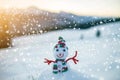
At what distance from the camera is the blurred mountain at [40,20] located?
2.26 metres

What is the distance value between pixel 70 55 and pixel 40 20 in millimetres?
407

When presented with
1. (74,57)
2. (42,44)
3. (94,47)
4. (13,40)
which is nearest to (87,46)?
(94,47)

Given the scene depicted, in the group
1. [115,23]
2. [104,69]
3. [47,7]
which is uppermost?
[47,7]

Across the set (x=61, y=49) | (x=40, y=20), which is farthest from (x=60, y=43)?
(x=40, y=20)

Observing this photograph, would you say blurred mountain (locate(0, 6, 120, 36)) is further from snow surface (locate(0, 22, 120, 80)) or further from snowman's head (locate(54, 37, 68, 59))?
snowman's head (locate(54, 37, 68, 59))

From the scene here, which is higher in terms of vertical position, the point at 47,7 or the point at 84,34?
the point at 47,7

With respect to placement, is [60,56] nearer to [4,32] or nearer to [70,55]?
[70,55]

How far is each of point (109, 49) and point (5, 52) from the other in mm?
857

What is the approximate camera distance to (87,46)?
2.32 m

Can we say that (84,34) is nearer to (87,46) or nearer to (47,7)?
(87,46)

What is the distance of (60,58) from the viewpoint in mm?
2104

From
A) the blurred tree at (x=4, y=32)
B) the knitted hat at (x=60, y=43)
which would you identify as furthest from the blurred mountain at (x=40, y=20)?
the knitted hat at (x=60, y=43)

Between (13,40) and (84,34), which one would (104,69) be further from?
(13,40)

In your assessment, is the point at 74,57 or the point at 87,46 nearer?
the point at 74,57
